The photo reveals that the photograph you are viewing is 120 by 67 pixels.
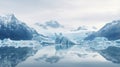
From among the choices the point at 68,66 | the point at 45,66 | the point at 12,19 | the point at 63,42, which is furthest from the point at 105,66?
the point at 12,19

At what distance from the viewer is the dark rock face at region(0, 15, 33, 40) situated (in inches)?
5969

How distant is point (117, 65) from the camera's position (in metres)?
51.7

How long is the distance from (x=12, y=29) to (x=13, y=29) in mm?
1068

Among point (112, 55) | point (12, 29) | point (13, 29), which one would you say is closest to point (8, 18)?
point (13, 29)

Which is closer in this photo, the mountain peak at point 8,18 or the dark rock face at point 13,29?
the dark rock face at point 13,29

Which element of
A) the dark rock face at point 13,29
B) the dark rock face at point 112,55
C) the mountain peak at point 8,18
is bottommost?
the dark rock face at point 112,55

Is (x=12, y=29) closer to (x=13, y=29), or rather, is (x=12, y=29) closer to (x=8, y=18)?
(x=13, y=29)

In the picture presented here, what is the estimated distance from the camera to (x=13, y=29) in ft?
535

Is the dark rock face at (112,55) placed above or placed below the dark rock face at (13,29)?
below

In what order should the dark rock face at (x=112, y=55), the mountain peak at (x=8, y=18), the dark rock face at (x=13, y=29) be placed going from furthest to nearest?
the mountain peak at (x=8, y=18) → the dark rock face at (x=13, y=29) → the dark rock face at (x=112, y=55)

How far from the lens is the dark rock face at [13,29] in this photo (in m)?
152

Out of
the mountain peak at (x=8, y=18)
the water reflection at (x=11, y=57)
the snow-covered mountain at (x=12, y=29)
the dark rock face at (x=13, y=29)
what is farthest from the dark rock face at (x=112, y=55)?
the mountain peak at (x=8, y=18)

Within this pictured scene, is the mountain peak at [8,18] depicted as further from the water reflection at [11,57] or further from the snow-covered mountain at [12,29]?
the water reflection at [11,57]

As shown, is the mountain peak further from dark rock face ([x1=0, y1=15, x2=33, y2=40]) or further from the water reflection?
the water reflection
